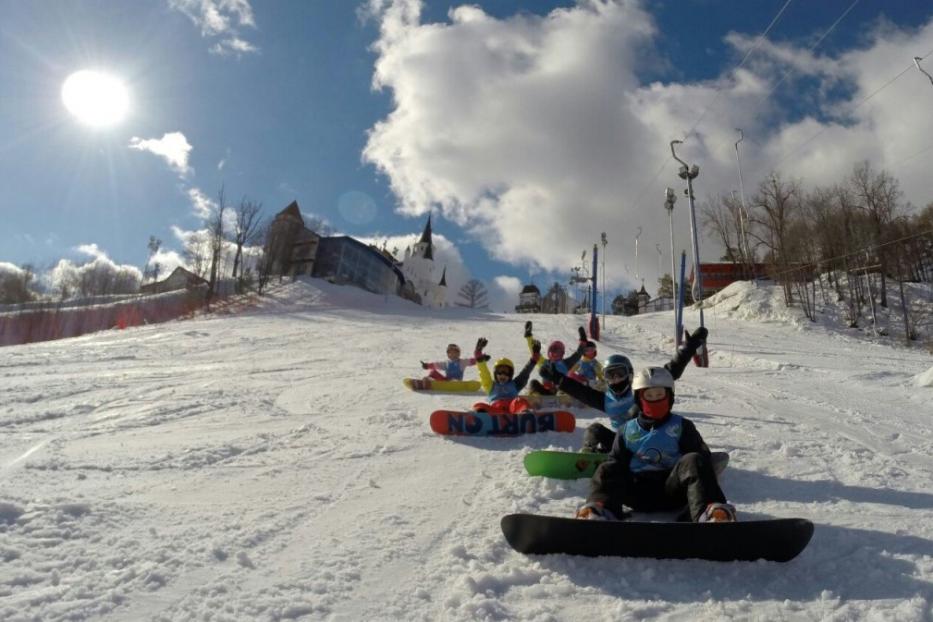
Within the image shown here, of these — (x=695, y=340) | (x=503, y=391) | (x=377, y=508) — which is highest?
(x=695, y=340)

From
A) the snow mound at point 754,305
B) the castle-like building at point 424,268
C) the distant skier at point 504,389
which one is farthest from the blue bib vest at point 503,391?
the castle-like building at point 424,268

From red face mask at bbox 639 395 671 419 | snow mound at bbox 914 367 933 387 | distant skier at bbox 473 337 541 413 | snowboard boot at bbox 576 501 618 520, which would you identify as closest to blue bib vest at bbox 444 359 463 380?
distant skier at bbox 473 337 541 413

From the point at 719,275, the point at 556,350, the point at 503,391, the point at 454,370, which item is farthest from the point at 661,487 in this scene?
the point at 719,275

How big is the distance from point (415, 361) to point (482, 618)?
13.4m

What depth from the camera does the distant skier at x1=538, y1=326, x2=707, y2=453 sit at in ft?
17.4

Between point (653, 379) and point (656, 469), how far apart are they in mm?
721

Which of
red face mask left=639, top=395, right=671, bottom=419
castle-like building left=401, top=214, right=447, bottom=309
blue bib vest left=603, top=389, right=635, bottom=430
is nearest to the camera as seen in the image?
red face mask left=639, top=395, right=671, bottom=419

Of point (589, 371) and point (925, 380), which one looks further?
point (925, 380)

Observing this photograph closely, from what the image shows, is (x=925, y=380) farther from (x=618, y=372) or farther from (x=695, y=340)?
(x=618, y=372)

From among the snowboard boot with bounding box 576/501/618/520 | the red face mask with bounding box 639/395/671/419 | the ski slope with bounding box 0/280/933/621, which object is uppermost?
the red face mask with bounding box 639/395/671/419

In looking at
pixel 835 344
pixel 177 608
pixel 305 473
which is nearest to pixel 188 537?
pixel 177 608

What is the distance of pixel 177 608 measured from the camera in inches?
104

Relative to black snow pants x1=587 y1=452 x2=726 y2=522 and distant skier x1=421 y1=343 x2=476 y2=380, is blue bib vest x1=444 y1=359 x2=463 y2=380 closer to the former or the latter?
distant skier x1=421 y1=343 x2=476 y2=380

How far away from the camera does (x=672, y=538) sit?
2.95m
